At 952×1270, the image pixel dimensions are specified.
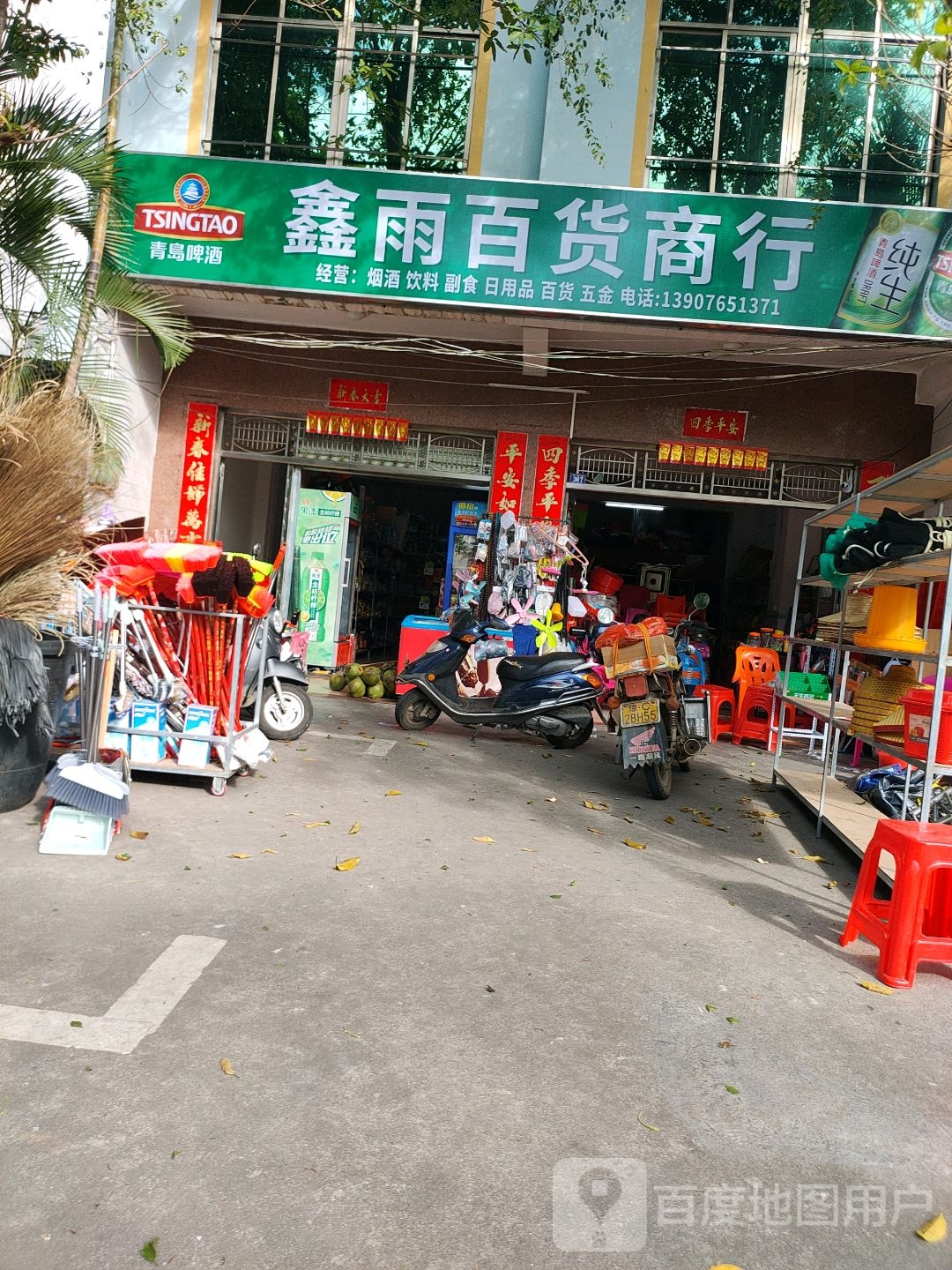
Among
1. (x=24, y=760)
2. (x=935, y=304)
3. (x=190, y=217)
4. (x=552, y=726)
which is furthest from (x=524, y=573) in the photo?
(x=24, y=760)

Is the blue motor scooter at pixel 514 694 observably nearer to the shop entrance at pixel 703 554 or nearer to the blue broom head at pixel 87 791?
the blue broom head at pixel 87 791

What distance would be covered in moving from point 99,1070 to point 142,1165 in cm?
42

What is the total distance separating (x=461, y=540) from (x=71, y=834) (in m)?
7.19

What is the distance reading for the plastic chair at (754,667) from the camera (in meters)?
9.30

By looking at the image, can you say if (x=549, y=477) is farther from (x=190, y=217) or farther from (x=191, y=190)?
(x=191, y=190)

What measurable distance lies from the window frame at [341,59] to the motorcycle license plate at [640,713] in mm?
6617

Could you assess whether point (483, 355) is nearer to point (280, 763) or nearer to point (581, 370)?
point (581, 370)

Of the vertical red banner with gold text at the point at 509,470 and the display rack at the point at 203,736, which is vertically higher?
the vertical red banner with gold text at the point at 509,470

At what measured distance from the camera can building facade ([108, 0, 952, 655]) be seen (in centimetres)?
861

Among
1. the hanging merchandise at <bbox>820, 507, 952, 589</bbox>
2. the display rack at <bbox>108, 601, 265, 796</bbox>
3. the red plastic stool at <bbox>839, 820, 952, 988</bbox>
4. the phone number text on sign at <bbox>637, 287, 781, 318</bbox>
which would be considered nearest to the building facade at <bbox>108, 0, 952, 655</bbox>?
the phone number text on sign at <bbox>637, 287, 781, 318</bbox>

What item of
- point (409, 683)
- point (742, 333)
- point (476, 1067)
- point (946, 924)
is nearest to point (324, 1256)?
point (476, 1067)

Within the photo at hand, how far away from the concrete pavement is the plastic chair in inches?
182

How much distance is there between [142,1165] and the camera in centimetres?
208

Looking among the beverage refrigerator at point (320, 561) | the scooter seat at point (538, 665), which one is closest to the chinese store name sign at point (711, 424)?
the scooter seat at point (538, 665)
